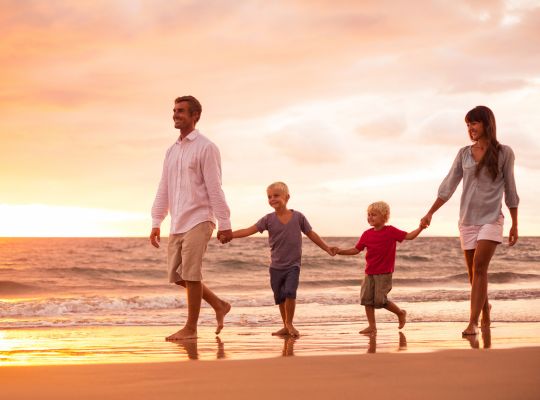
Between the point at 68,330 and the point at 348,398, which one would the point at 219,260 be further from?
the point at 348,398

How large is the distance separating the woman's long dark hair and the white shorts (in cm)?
44

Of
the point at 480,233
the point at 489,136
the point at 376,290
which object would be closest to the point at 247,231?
the point at 376,290

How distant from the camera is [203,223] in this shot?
6621 mm

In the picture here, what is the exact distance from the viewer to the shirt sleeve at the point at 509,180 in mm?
6801

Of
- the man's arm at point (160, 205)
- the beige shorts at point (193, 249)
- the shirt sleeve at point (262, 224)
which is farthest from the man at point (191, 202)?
the shirt sleeve at point (262, 224)

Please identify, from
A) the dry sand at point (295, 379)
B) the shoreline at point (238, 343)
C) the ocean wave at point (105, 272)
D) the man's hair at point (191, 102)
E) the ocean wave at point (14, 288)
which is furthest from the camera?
the ocean wave at point (105, 272)

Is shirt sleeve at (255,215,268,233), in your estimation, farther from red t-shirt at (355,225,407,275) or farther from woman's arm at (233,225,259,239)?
red t-shirt at (355,225,407,275)

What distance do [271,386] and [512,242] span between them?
3723mm

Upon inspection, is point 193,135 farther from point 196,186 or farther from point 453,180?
point 453,180

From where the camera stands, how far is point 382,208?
7707mm

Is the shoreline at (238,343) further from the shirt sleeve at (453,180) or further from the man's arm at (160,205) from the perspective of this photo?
the shirt sleeve at (453,180)

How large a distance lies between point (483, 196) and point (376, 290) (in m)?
1.54

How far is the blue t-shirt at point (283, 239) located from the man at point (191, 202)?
41.8 inches

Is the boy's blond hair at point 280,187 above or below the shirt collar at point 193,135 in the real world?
below
